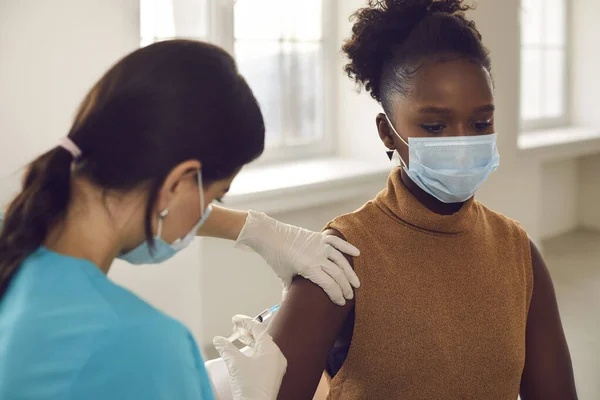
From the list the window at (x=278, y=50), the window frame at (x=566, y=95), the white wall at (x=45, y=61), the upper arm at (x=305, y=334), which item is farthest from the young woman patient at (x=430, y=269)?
the window frame at (x=566, y=95)

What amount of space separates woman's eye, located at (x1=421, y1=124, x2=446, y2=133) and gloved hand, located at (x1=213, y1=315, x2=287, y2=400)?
49 centimetres

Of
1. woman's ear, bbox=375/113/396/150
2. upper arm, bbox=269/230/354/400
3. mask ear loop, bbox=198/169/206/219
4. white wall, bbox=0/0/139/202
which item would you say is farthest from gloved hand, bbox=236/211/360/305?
white wall, bbox=0/0/139/202

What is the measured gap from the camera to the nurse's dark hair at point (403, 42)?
52.2 inches

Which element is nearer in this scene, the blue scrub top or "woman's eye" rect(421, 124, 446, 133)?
the blue scrub top

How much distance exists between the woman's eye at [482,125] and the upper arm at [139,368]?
0.77 metres

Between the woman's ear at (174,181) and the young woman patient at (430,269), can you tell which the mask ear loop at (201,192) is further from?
the young woman patient at (430,269)

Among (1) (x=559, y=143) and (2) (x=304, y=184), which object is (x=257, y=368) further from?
(1) (x=559, y=143)

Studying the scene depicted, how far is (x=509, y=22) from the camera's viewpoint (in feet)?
11.3

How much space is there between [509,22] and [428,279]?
251cm

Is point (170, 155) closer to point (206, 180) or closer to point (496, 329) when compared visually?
point (206, 180)

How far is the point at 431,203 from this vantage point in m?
1.40

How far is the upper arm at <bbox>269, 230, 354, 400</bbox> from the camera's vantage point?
121 centimetres

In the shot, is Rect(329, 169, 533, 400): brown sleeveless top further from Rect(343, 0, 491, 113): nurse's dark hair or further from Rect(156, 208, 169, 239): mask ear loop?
Rect(156, 208, 169, 239): mask ear loop

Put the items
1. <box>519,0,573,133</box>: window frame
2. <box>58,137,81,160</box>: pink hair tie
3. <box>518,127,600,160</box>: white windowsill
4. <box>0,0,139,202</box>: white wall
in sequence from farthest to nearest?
<box>519,0,573,133</box>: window frame < <box>518,127,600,160</box>: white windowsill < <box>0,0,139,202</box>: white wall < <box>58,137,81,160</box>: pink hair tie
